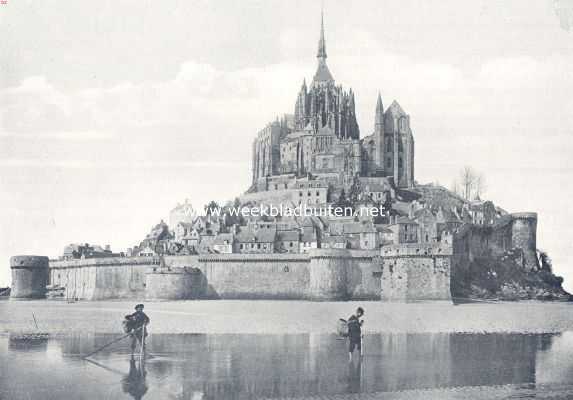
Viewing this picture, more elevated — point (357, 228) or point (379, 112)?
point (379, 112)

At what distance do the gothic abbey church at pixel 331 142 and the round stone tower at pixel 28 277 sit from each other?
21.2 meters

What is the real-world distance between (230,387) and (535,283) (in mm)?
36511

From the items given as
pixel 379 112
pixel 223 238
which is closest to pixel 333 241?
pixel 223 238

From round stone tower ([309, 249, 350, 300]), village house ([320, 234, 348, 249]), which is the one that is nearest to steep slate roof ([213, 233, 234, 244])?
village house ([320, 234, 348, 249])

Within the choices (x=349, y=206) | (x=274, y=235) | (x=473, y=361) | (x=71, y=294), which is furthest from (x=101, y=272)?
(x=473, y=361)

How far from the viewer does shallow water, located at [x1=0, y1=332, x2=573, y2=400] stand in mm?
14453

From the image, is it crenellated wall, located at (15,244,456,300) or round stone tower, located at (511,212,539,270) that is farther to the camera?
round stone tower, located at (511,212,539,270)

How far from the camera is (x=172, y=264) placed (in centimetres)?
4403

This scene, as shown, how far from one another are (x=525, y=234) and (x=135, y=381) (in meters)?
38.6

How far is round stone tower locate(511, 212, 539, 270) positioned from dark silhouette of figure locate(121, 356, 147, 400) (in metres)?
36.6

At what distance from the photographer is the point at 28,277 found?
4853cm

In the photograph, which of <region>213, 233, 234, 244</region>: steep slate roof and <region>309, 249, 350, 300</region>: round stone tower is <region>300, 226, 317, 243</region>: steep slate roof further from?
<region>309, 249, 350, 300</region>: round stone tower

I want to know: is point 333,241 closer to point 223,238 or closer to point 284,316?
point 223,238

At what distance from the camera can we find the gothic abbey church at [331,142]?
202 feet
